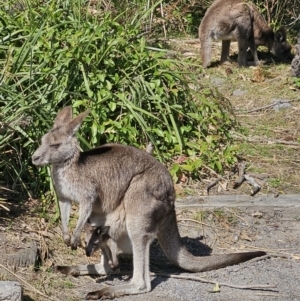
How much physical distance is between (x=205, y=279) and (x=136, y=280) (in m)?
0.58

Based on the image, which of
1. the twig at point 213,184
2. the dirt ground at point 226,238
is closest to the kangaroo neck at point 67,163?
the dirt ground at point 226,238

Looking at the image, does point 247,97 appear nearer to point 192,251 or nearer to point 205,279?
point 192,251

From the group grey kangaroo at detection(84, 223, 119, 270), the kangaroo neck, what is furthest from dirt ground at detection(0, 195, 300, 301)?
the kangaroo neck

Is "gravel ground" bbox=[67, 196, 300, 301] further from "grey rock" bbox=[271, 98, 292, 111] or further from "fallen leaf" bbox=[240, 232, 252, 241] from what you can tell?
"grey rock" bbox=[271, 98, 292, 111]

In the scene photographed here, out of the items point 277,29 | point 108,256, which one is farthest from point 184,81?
point 277,29

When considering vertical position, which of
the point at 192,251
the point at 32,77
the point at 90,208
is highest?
the point at 32,77

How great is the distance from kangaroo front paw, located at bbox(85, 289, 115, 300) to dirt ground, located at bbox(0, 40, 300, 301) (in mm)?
157

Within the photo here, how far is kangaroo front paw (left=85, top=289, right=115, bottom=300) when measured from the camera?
576cm

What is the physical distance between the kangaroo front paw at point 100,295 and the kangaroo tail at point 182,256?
639mm

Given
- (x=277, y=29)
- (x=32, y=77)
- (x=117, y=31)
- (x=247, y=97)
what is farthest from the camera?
(x=277, y=29)

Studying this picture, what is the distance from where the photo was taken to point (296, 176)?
26.6 ft

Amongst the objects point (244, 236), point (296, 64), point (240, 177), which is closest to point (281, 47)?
point (296, 64)

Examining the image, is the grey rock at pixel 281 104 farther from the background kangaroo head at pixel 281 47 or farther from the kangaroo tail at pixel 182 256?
the kangaroo tail at pixel 182 256

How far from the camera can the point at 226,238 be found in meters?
7.09
